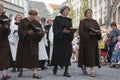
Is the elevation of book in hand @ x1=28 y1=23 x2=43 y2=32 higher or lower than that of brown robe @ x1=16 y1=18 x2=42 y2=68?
higher

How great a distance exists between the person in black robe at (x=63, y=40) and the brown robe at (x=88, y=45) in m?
0.38

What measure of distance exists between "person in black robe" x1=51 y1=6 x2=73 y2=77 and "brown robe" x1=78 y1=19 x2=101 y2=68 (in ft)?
1.24

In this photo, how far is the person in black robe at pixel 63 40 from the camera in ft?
38.6

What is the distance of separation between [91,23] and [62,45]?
39.3 inches

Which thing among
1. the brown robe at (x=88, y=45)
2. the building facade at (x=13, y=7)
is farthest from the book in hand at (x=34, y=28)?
the building facade at (x=13, y=7)

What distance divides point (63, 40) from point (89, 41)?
717mm

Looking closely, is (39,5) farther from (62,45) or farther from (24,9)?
(62,45)

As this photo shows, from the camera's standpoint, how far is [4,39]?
10.9 m

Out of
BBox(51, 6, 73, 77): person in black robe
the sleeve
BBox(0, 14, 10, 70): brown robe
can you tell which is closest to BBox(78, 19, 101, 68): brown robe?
BBox(51, 6, 73, 77): person in black robe

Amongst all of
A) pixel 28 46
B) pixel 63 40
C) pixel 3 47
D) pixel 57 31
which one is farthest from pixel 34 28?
pixel 63 40

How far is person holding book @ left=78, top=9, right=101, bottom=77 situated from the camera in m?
11.9

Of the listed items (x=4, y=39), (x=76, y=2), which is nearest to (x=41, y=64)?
(x=4, y=39)

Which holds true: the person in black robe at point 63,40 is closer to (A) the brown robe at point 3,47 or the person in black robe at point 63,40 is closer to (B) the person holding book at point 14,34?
(A) the brown robe at point 3,47

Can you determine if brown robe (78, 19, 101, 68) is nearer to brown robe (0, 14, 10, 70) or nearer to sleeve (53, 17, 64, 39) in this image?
sleeve (53, 17, 64, 39)
